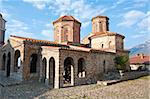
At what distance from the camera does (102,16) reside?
33.7m

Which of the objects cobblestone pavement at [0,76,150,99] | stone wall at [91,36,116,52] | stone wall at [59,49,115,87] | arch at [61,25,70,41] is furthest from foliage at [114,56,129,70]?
cobblestone pavement at [0,76,150,99]

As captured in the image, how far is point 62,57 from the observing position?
18.9m

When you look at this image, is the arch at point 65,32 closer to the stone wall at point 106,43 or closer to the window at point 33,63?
the stone wall at point 106,43

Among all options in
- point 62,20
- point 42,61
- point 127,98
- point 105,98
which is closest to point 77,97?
point 105,98

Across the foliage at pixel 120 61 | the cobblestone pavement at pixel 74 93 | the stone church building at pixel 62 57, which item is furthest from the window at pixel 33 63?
the foliage at pixel 120 61

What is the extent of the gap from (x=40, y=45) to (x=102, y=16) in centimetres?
1602

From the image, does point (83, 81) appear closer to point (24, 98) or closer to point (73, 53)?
point (73, 53)

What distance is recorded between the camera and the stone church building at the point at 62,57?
777 inches

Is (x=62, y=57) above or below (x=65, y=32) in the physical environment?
below

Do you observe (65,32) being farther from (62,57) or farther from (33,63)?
(62,57)

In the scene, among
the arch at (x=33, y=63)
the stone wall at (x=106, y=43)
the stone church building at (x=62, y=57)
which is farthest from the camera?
the stone wall at (x=106, y=43)

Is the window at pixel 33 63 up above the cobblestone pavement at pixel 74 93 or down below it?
above

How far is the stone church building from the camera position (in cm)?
1973

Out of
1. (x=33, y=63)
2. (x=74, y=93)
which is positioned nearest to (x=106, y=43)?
(x=33, y=63)
